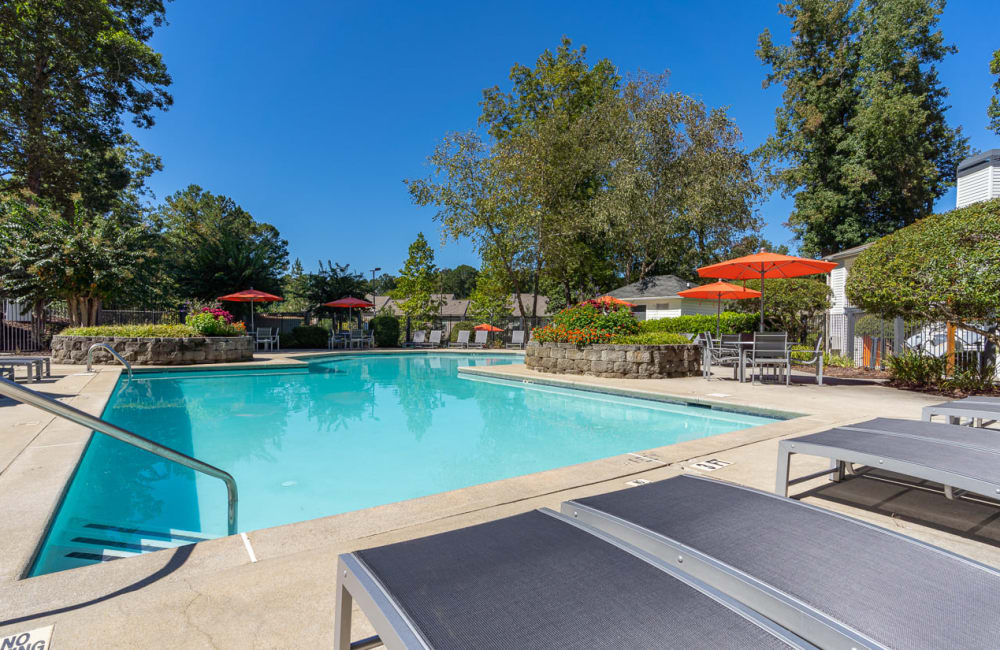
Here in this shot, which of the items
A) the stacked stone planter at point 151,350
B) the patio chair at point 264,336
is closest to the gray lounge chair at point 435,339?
the patio chair at point 264,336

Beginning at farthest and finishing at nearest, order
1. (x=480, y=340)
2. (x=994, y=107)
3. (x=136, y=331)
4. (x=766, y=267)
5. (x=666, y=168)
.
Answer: (x=480, y=340) < (x=666, y=168) < (x=994, y=107) < (x=136, y=331) < (x=766, y=267)

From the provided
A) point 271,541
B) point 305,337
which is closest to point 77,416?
point 271,541

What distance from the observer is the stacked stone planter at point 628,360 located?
10.1 meters

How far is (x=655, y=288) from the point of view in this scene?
20.1 m

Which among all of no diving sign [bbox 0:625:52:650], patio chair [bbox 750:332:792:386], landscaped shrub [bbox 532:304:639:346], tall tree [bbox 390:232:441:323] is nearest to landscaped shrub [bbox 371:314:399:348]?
tall tree [bbox 390:232:441:323]

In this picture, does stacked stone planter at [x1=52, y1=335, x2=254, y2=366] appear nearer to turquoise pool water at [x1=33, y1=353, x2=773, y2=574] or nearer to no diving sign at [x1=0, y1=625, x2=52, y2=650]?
turquoise pool water at [x1=33, y1=353, x2=773, y2=574]

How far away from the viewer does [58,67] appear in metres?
17.0

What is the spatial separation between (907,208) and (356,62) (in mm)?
26972

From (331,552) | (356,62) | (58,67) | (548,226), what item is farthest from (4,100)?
(331,552)

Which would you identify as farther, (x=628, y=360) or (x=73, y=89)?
(x=73, y=89)

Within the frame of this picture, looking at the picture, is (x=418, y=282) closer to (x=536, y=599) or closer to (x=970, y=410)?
(x=970, y=410)

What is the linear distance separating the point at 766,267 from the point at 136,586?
36.2 ft

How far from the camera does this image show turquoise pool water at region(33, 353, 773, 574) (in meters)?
3.70

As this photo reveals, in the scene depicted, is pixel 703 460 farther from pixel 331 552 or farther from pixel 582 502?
pixel 331 552
